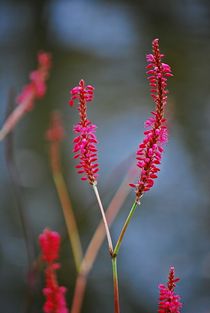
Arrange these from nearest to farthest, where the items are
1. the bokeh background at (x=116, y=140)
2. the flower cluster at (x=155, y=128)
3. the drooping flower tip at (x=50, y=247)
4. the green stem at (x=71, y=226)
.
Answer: the flower cluster at (x=155, y=128)
the drooping flower tip at (x=50, y=247)
the green stem at (x=71, y=226)
the bokeh background at (x=116, y=140)

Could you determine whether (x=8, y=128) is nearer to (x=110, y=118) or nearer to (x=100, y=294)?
(x=100, y=294)

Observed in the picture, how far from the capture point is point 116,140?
7.97 ft

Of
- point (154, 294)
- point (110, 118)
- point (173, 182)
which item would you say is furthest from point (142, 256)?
point (110, 118)

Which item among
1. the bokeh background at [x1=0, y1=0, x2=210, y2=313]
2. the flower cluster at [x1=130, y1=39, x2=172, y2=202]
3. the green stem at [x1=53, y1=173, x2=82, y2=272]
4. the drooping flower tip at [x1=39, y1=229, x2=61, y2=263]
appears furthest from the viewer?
the bokeh background at [x1=0, y1=0, x2=210, y2=313]

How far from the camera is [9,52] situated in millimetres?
2732

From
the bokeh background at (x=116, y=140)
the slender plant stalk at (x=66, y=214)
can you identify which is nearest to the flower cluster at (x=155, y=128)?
the slender plant stalk at (x=66, y=214)

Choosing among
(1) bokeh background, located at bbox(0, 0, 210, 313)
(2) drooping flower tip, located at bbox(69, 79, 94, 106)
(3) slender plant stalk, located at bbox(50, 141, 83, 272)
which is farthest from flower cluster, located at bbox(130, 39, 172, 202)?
(1) bokeh background, located at bbox(0, 0, 210, 313)

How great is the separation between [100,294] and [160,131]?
Answer: 1.53 metres

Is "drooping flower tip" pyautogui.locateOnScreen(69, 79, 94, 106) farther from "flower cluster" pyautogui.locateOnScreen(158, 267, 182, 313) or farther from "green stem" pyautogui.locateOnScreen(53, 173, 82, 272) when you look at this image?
"green stem" pyautogui.locateOnScreen(53, 173, 82, 272)

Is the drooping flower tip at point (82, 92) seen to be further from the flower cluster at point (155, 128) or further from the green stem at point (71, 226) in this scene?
the green stem at point (71, 226)

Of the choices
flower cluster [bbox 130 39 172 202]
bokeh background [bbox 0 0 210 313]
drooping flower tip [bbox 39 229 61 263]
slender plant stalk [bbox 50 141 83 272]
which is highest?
bokeh background [bbox 0 0 210 313]

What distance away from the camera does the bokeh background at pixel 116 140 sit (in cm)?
198

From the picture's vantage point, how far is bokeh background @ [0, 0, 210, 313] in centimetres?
198

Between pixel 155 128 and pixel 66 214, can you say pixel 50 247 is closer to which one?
pixel 155 128
